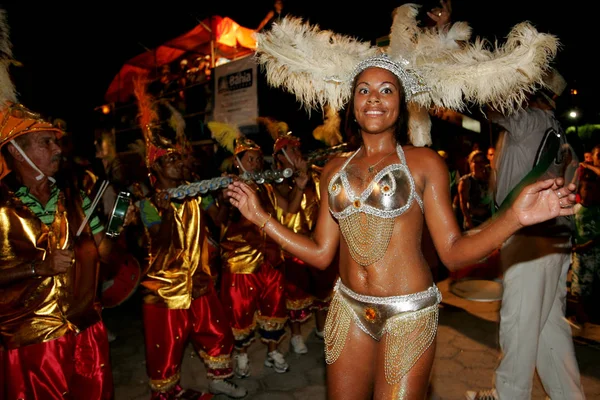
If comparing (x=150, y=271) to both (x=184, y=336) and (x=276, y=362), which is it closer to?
(x=184, y=336)

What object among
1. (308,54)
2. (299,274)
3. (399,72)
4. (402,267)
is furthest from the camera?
(299,274)

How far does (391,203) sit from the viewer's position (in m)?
2.04

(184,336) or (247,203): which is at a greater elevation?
(247,203)

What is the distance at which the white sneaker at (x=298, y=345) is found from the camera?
15.7ft

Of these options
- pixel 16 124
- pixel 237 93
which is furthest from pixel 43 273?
pixel 237 93

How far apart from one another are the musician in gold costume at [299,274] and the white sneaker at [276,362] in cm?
44

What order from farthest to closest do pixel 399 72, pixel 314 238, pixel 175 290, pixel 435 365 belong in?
pixel 435 365 → pixel 175 290 → pixel 314 238 → pixel 399 72

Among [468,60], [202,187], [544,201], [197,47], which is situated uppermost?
[197,47]

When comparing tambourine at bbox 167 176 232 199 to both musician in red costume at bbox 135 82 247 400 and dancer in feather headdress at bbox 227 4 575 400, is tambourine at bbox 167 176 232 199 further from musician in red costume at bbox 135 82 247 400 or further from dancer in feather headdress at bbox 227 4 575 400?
dancer in feather headdress at bbox 227 4 575 400

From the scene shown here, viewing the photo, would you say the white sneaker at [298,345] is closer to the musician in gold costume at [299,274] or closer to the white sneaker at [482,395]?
the musician in gold costume at [299,274]

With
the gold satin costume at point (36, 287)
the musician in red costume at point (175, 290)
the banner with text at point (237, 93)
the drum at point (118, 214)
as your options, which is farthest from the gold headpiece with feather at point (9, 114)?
the banner with text at point (237, 93)

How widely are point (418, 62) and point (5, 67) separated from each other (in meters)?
2.87

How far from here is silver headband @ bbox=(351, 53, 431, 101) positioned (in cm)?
216

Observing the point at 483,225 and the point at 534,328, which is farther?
the point at 534,328
